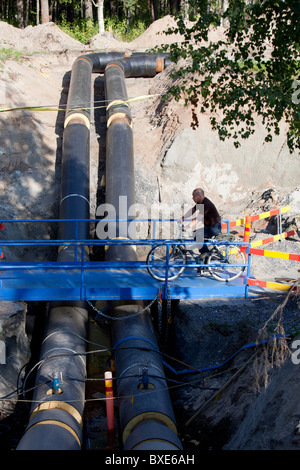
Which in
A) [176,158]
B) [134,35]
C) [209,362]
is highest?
[134,35]

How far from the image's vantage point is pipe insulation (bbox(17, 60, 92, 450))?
20.6ft

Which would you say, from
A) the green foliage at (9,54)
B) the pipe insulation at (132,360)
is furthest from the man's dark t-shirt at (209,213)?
the green foliage at (9,54)

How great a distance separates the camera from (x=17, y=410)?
849cm

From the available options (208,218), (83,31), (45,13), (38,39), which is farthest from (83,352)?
(83,31)

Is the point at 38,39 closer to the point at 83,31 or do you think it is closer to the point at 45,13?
the point at 45,13

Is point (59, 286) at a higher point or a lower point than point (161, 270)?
lower

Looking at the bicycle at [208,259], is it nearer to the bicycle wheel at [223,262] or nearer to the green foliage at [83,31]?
the bicycle wheel at [223,262]

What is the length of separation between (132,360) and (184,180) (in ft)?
32.2

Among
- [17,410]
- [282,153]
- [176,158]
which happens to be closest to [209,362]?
[17,410]

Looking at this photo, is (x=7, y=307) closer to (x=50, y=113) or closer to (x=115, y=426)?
(x=115, y=426)

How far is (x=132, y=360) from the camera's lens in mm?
8109

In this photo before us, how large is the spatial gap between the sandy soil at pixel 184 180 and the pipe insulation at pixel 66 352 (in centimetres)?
170

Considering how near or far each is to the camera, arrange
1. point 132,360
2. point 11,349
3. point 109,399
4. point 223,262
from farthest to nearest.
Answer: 1. point 223,262
2. point 11,349
3. point 132,360
4. point 109,399
